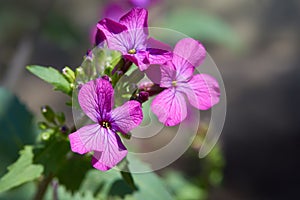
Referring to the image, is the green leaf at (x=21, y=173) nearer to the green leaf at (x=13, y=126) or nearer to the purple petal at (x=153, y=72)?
the green leaf at (x=13, y=126)

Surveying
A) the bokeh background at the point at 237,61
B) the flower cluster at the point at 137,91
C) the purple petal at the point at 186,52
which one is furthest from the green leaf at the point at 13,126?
the bokeh background at the point at 237,61

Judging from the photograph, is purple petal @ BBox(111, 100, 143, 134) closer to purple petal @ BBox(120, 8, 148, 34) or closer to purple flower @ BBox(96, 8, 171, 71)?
purple flower @ BBox(96, 8, 171, 71)

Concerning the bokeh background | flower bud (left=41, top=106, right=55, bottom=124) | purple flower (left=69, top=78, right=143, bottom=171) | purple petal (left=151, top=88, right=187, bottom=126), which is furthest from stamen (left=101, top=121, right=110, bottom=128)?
the bokeh background

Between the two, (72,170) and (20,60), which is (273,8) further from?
(72,170)

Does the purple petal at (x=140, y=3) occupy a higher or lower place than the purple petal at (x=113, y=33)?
lower

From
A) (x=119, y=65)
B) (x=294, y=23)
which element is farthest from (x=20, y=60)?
(x=294, y=23)

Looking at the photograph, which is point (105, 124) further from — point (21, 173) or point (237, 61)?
point (237, 61)

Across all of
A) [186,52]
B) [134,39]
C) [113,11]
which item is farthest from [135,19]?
[113,11]
